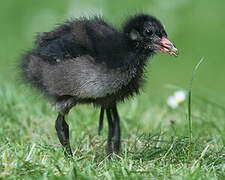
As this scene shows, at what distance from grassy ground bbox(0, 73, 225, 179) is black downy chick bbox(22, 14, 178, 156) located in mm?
310

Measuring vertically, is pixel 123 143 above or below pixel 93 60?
below

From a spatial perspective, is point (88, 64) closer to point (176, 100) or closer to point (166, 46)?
point (166, 46)

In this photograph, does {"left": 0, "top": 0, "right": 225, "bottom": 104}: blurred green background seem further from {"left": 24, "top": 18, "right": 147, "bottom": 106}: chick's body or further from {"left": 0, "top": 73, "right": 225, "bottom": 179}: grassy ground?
{"left": 24, "top": 18, "right": 147, "bottom": 106}: chick's body

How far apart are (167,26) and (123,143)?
5578 mm

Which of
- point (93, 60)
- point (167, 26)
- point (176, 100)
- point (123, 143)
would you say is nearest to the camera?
point (93, 60)

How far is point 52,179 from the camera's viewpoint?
10.1 feet

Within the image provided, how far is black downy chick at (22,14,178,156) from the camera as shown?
373cm

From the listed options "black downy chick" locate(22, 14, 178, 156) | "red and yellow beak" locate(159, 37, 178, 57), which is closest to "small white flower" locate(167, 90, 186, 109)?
"black downy chick" locate(22, 14, 178, 156)

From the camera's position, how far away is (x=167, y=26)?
9.77m

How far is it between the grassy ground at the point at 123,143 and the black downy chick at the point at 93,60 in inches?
12.2

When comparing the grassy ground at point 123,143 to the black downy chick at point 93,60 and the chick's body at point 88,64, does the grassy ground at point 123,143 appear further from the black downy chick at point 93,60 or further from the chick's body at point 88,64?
the chick's body at point 88,64

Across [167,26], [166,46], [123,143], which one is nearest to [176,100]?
[123,143]

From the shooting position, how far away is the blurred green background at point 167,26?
29.6 ft

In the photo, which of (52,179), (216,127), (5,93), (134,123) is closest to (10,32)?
(5,93)
